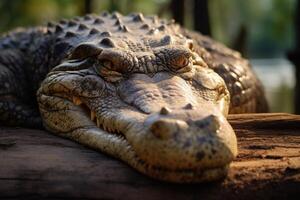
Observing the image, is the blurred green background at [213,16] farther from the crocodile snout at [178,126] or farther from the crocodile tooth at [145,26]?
the crocodile snout at [178,126]

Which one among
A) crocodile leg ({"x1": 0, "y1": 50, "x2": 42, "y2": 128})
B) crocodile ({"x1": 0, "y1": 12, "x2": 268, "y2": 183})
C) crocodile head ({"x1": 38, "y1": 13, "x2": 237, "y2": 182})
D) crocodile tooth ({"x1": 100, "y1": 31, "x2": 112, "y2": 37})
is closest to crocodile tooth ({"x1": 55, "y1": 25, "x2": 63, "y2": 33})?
crocodile ({"x1": 0, "y1": 12, "x2": 268, "y2": 183})

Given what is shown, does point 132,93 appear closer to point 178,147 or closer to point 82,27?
point 178,147

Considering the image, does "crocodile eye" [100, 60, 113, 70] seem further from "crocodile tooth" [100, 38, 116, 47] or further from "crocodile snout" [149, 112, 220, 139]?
"crocodile snout" [149, 112, 220, 139]

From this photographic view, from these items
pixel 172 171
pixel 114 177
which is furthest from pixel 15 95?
pixel 172 171

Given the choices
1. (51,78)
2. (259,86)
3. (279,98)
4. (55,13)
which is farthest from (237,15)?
(51,78)

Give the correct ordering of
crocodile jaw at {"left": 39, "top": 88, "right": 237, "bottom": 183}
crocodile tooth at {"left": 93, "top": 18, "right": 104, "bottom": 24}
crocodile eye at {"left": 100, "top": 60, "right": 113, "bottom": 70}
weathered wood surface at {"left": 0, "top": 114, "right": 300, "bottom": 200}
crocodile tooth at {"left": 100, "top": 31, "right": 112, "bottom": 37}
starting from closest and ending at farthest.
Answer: crocodile jaw at {"left": 39, "top": 88, "right": 237, "bottom": 183} → weathered wood surface at {"left": 0, "top": 114, "right": 300, "bottom": 200} → crocodile eye at {"left": 100, "top": 60, "right": 113, "bottom": 70} → crocodile tooth at {"left": 100, "top": 31, "right": 112, "bottom": 37} → crocodile tooth at {"left": 93, "top": 18, "right": 104, "bottom": 24}

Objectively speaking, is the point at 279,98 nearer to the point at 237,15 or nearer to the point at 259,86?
the point at 259,86

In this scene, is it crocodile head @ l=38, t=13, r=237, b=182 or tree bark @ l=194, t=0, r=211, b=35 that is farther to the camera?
tree bark @ l=194, t=0, r=211, b=35
